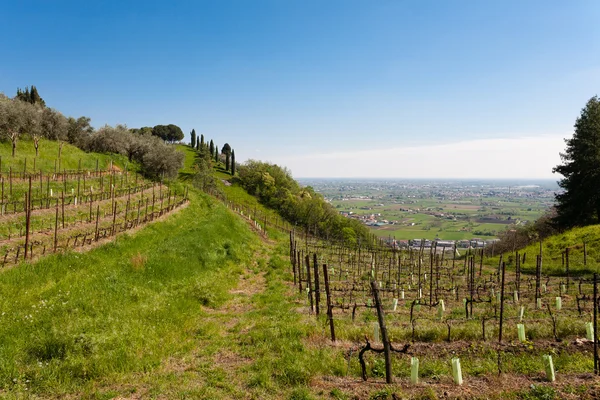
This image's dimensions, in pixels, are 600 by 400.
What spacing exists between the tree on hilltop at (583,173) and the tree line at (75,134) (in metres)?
58.3

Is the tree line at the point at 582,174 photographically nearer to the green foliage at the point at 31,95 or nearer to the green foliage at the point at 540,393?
the green foliage at the point at 540,393

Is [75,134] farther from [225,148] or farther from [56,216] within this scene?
[225,148]

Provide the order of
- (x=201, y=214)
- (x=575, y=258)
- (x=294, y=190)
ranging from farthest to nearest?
(x=294, y=190), (x=201, y=214), (x=575, y=258)

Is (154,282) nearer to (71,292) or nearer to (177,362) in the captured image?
(71,292)

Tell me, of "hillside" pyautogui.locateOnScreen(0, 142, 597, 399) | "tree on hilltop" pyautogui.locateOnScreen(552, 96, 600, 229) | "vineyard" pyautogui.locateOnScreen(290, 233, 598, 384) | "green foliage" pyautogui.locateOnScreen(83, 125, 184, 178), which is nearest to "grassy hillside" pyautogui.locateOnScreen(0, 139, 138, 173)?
"green foliage" pyautogui.locateOnScreen(83, 125, 184, 178)

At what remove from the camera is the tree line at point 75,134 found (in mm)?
40984

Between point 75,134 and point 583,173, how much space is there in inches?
3102

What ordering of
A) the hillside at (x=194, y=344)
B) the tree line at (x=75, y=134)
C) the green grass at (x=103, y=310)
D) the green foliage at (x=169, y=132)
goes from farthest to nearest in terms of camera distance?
the green foliage at (x=169, y=132) < the tree line at (x=75, y=134) < the green grass at (x=103, y=310) < the hillside at (x=194, y=344)

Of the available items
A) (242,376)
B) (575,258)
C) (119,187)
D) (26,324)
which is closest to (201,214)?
(119,187)

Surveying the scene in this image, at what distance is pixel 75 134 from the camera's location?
2494 inches

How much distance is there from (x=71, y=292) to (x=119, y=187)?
27.9 m

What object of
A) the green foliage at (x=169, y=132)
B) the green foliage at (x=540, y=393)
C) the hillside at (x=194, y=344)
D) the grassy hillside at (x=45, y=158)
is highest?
the green foliage at (x=169, y=132)

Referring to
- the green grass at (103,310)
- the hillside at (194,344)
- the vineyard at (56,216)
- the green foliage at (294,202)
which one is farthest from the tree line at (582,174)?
the green foliage at (294,202)

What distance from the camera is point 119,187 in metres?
38.5
